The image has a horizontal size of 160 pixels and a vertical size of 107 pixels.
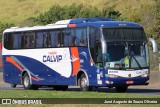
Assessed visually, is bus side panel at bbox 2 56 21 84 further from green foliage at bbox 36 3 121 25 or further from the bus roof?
green foliage at bbox 36 3 121 25

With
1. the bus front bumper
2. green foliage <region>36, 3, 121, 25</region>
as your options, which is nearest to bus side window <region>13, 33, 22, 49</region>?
the bus front bumper

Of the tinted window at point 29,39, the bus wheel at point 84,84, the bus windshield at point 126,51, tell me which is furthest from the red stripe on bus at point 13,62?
the bus windshield at point 126,51

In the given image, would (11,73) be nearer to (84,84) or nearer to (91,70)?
(84,84)

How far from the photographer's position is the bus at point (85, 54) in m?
28.8

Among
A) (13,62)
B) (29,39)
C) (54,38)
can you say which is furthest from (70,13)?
(54,38)

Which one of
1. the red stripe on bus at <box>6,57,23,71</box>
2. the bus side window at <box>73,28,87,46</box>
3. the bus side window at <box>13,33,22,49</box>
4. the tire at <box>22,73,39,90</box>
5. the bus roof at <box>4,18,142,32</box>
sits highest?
the bus roof at <box>4,18,142,32</box>

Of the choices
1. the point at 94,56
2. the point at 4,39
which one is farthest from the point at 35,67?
the point at 94,56

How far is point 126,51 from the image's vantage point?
28.9 metres

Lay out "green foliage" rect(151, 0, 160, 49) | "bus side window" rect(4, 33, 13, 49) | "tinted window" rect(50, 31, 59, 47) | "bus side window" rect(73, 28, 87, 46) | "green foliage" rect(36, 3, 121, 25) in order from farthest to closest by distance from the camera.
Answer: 1. "green foliage" rect(36, 3, 121, 25)
2. "green foliage" rect(151, 0, 160, 49)
3. "bus side window" rect(4, 33, 13, 49)
4. "tinted window" rect(50, 31, 59, 47)
5. "bus side window" rect(73, 28, 87, 46)

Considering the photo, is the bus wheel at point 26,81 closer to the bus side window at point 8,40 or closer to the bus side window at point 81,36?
the bus side window at point 8,40

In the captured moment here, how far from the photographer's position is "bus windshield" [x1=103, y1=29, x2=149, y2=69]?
2873 centimetres

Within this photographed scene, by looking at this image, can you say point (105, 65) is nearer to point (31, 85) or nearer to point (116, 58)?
point (116, 58)

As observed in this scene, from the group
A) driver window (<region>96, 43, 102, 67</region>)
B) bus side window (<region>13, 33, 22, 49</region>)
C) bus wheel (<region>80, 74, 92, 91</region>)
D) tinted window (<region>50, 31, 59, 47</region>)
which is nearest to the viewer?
driver window (<region>96, 43, 102, 67</region>)

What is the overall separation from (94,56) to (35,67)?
572cm
